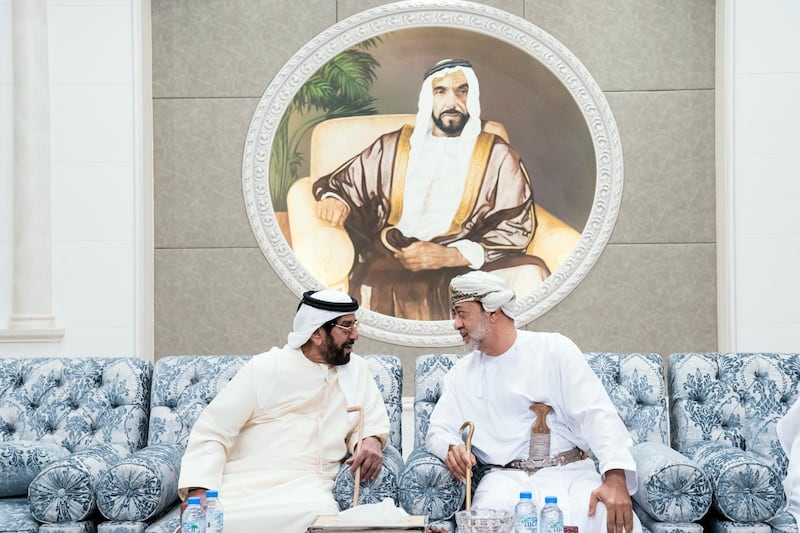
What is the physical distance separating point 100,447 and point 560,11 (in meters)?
3.45

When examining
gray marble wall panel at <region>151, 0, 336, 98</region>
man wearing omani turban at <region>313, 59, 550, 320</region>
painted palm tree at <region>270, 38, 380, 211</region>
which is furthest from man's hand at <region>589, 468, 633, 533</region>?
gray marble wall panel at <region>151, 0, 336, 98</region>

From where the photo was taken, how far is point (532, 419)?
3709 millimetres

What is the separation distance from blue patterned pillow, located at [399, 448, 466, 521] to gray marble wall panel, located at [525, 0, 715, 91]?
2.80 metres

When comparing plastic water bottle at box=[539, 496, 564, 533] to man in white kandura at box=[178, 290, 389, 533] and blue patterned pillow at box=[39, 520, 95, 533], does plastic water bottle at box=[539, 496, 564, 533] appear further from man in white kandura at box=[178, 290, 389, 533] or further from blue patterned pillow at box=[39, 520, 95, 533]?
blue patterned pillow at box=[39, 520, 95, 533]

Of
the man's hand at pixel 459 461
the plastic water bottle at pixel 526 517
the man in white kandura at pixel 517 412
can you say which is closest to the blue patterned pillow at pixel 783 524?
the man in white kandura at pixel 517 412

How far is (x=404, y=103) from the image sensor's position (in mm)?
5488

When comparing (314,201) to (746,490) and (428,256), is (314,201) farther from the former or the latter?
(746,490)

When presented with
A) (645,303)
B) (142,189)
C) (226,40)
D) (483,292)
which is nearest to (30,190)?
(142,189)

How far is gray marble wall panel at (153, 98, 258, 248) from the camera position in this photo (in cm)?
552

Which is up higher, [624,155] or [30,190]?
[624,155]

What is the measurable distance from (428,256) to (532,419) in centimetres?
190

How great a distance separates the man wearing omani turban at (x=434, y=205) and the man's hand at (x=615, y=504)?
220cm

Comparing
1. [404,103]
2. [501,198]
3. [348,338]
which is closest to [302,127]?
[404,103]

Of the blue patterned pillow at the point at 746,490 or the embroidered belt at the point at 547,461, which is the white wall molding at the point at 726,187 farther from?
the embroidered belt at the point at 547,461
